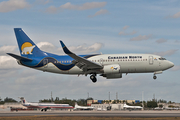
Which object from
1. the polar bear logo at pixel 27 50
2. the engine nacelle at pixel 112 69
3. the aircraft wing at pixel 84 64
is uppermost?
the polar bear logo at pixel 27 50

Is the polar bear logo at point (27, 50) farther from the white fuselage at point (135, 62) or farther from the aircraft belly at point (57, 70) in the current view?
the white fuselage at point (135, 62)

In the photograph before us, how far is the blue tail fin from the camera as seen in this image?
6581cm

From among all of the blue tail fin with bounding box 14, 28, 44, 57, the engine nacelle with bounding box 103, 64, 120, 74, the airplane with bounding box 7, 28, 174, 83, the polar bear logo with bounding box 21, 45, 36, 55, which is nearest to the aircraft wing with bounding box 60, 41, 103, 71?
the airplane with bounding box 7, 28, 174, 83

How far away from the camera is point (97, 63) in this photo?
57688 millimetres

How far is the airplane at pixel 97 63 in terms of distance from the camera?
56.1 meters

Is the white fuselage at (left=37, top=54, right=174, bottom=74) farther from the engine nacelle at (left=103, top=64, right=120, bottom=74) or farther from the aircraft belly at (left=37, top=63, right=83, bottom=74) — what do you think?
the aircraft belly at (left=37, top=63, right=83, bottom=74)

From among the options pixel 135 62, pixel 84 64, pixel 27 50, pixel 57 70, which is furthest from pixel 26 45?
pixel 135 62

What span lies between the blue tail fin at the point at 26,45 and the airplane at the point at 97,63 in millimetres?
2598

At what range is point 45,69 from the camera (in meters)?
61.2

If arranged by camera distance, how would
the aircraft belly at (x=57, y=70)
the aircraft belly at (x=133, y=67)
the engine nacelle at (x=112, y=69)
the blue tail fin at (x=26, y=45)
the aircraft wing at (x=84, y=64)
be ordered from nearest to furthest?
1. the aircraft wing at (x=84, y=64)
2. the engine nacelle at (x=112, y=69)
3. the aircraft belly at (x=133, y=67)
4. the aircraft belly at (x=57, y=70)
5. the blue tail fin at (x=26, y=45)

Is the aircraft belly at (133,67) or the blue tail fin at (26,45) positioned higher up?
the blue tail fin at (26,45)

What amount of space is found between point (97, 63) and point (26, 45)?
21.3 meters

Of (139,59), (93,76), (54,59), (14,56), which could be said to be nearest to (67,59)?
(54,59)

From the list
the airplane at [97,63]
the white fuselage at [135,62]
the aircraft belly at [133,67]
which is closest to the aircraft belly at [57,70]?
the airplane at [97,63]
